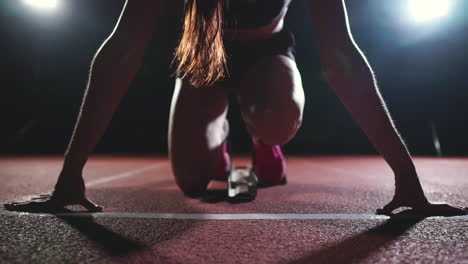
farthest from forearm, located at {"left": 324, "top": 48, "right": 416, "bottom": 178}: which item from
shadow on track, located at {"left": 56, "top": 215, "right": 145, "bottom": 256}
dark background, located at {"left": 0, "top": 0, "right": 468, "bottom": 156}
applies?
dark background, located at {"left": 0, "top": 0, "right": 468, "bottom": 156}

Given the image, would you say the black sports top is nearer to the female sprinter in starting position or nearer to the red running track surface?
the female sprinter in starting position

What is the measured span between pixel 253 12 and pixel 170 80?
17.3 ft

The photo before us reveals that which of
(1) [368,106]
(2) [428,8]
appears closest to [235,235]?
(1) [368,106]

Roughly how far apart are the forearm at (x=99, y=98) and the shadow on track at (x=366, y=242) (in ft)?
2.38

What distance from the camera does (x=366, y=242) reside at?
2.82 ft

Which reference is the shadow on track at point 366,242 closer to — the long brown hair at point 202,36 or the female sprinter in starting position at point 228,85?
the female sprinter in starting position at point 228,85

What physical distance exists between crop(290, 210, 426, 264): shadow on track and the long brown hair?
0.74m

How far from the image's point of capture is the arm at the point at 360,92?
3.58 ft

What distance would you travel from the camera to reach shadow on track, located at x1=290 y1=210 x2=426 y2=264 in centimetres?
75

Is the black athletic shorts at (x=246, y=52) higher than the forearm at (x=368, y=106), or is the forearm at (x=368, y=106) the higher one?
the black athletic shorts at (x=246, y=52)

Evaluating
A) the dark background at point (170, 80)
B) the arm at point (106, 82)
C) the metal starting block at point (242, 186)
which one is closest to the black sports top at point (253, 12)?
the arm at point (106, 82)

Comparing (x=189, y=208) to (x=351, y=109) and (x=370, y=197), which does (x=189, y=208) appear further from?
(x=370, y=197)

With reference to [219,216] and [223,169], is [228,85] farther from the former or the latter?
[219,216]

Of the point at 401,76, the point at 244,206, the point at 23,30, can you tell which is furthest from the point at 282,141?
the point at 23,30
